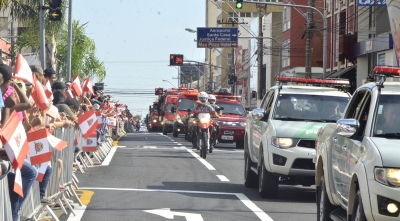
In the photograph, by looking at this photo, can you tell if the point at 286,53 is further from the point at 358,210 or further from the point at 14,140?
the point at 14,140

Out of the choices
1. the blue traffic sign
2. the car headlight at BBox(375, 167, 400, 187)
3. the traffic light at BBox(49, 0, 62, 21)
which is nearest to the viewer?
the car headlight at BBox(375, 167, 400, 187)

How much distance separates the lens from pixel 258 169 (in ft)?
49.2

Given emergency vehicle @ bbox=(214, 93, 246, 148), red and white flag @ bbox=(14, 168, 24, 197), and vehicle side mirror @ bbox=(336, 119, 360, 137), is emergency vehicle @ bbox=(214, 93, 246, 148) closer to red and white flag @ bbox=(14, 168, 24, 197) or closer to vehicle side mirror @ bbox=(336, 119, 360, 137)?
vehicle side mirror @ bbox=(336, 119, 360, 137)

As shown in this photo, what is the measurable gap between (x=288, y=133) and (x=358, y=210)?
606cm

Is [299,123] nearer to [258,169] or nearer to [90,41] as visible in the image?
[258,169]

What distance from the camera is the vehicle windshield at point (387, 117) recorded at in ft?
28.2

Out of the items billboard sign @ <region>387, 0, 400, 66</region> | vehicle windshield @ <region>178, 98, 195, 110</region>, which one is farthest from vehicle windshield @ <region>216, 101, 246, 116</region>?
billboard sign @ <region>387, 0, 400, 66</region>

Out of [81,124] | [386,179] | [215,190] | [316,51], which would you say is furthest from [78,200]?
[316,51]

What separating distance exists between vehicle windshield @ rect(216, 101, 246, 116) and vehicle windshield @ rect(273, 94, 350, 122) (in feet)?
64.1

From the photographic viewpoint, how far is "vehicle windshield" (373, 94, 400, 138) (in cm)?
859

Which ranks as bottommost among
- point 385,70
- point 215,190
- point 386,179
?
point 215,190

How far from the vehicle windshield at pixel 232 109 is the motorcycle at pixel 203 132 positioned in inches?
366

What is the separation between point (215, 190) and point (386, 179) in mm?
8076

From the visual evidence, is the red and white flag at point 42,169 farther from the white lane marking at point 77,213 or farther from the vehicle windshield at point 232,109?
the vehicle windshield at point 232,109
